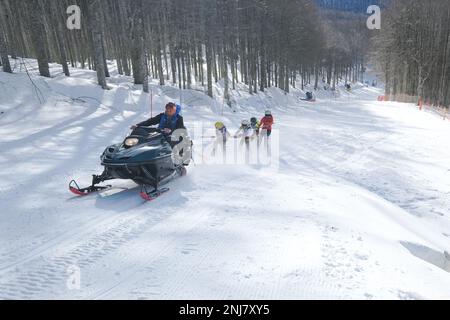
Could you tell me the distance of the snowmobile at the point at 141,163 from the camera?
6.25m

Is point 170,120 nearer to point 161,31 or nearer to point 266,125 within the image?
point 266,125

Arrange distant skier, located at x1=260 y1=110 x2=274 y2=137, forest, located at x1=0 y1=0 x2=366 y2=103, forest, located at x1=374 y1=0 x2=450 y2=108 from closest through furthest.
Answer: distant skier, located at x1=260 y1=110 x2=274 y2=137
forest, located at x1=0 y1=0 x2=366 y2=103
forest, located at x1=374 y1=0 x2=450 y2=108

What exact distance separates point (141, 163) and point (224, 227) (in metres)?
2.08

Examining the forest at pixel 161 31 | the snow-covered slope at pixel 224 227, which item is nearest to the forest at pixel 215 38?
the forest at pixel 161 31

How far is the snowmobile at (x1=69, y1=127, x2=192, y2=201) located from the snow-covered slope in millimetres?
282

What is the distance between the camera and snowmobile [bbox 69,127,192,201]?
246 inches

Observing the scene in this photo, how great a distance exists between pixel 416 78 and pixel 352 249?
1627 inches

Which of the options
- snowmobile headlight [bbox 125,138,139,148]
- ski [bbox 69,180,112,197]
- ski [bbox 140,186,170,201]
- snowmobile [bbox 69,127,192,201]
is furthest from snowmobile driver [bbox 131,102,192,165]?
ski [bbox 69,180,112,197]

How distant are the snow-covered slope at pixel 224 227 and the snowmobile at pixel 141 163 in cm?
28

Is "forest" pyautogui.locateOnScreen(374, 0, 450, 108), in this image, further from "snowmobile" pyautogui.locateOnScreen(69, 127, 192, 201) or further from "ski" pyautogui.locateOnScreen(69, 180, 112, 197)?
"ski" pyautogui.locateOnScreen(69, 180, 112, 197)

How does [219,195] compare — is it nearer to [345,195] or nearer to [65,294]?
[345,195]

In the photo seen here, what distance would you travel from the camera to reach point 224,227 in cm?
515

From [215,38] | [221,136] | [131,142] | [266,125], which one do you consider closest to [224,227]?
[131,142]
